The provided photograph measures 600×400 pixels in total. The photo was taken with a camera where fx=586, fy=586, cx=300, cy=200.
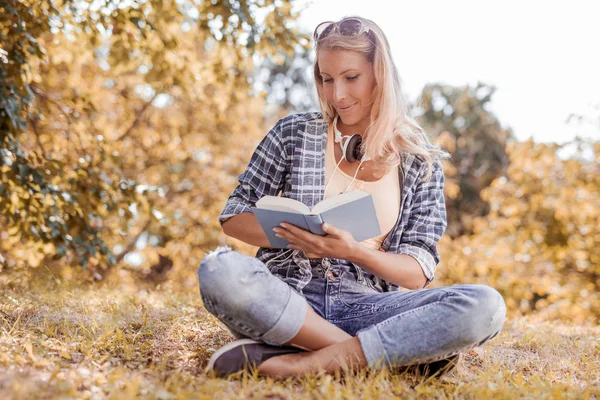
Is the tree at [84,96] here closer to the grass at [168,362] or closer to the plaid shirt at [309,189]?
the grass at [168,362]

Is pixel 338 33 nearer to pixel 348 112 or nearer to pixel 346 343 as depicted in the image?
pixel 348 112

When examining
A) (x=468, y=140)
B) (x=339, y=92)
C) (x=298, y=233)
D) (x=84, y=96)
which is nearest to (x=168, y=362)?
(x=298, y=233)

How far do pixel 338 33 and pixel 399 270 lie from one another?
1.13 metres

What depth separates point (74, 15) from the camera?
4422 mm

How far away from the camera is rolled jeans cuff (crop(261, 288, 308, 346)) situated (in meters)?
2.11

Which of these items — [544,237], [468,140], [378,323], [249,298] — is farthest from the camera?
[468,140]

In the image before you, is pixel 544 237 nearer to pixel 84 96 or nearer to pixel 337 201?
pixel 84 96

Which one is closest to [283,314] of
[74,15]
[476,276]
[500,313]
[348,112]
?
[500,313]

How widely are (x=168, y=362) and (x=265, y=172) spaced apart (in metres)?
0.97

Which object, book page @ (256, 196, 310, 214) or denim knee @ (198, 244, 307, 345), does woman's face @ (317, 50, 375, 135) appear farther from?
denim knee @ (198, 244, 307, 345)

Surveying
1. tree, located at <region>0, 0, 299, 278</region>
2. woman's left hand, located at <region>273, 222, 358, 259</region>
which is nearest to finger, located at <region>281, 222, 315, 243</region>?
woman's left hand, located at <region>273, 222, 358, 259</region>

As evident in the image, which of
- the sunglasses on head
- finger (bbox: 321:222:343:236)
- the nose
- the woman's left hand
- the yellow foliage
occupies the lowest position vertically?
the yellow foliage

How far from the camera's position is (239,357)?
83.0 inches

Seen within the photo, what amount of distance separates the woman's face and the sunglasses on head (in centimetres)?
10
